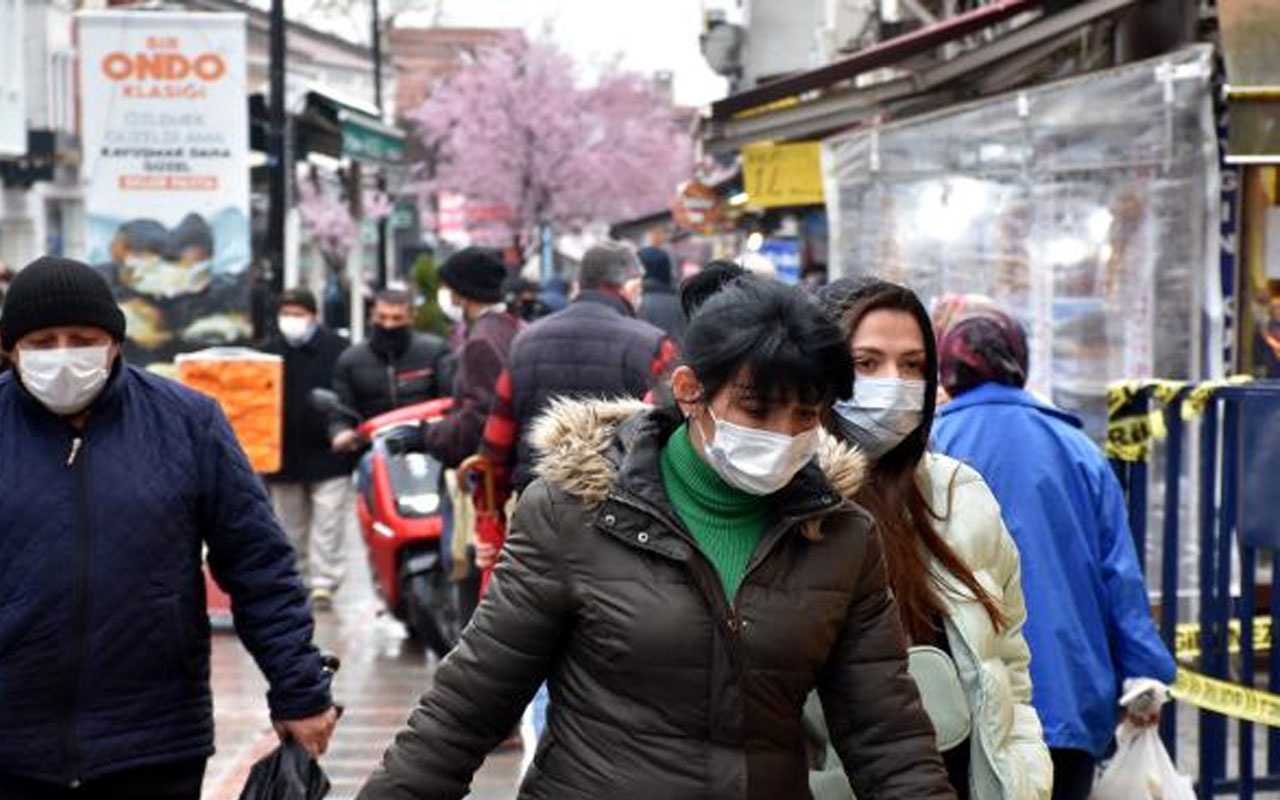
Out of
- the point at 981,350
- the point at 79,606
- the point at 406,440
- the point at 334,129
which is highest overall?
the point at 334,129

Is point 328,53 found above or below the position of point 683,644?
above

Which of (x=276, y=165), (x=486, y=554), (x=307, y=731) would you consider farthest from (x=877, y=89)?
(x=307, y=731)

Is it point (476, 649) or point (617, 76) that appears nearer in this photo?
point (476, 649)

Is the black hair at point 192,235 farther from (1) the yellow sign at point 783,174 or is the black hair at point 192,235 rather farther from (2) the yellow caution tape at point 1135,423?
(2) the yellow caution tape at point 1135,423

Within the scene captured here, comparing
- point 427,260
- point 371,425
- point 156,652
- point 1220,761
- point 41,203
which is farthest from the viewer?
point 41,203

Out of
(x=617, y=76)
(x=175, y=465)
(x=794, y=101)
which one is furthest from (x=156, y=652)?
(x=617, y=76)

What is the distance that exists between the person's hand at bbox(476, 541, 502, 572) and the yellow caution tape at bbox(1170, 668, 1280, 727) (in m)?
2.79

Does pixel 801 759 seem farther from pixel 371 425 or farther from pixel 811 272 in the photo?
pixel 811 272

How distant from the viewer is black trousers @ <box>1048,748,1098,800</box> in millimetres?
5352

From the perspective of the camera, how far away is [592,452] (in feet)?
12.6

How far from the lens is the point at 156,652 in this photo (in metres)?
5.18

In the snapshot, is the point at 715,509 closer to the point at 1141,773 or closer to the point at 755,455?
the point at 755,455

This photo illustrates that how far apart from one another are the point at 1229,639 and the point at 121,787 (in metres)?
3.22

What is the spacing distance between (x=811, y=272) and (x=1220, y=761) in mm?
18664
